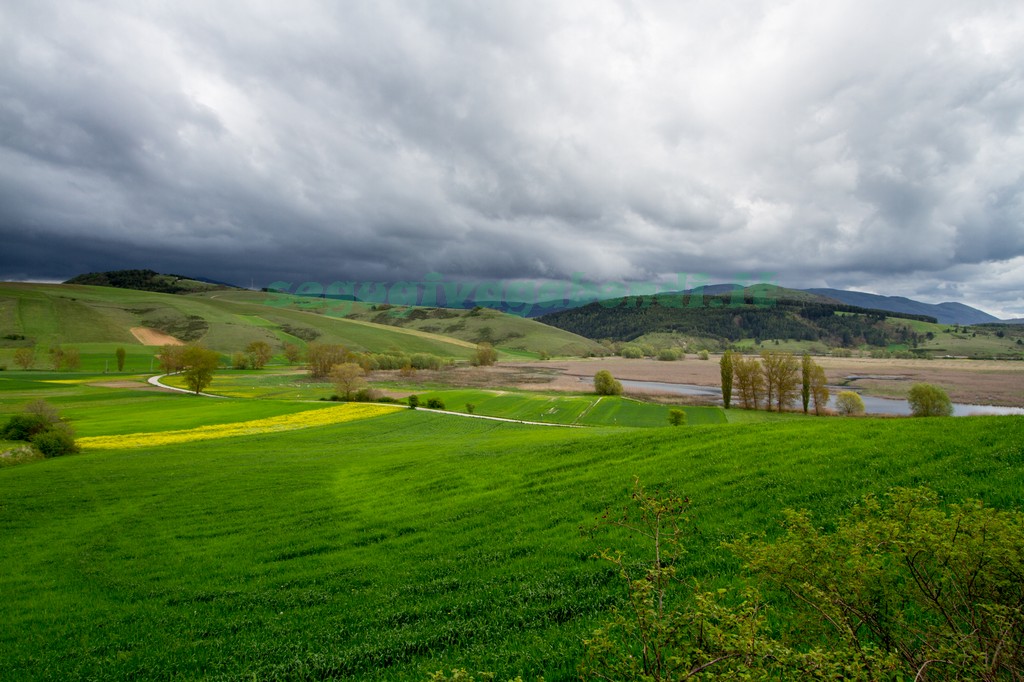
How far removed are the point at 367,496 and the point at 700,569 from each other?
15.8 metres

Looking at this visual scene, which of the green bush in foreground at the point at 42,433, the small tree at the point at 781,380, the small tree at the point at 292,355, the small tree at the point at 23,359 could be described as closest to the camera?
the green bush in foreground at the point at 42,433

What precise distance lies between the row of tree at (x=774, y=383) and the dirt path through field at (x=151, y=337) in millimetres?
172362

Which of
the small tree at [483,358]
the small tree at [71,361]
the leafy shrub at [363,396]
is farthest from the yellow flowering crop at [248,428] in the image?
the small tree at [483,358]

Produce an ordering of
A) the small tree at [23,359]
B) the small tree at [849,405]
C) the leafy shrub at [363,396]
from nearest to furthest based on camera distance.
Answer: the small tree at [849,405]
the leafy shrub at [363,396]
the small tree at [23,359]

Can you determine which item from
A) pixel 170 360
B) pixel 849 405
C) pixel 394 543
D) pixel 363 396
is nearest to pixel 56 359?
pixel 170 360

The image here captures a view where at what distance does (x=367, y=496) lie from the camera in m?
21.4

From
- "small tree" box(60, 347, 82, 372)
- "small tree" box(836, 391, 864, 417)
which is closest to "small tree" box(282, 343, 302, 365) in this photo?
"small tree" box(60, 347, 82, 372)

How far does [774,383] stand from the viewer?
84.6 meters

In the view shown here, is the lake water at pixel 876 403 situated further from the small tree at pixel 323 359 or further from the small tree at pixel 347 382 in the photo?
the small tree at pixel 323 359

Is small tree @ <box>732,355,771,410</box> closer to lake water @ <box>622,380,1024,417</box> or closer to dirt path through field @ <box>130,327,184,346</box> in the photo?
lake water @ <box>622,380,1024,417</box>

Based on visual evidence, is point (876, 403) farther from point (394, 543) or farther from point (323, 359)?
point (323, 359)

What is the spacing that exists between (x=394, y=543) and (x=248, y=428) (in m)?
45.4

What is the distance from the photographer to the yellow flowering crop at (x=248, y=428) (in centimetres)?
4272

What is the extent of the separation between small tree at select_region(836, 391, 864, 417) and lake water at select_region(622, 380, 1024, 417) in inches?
117
